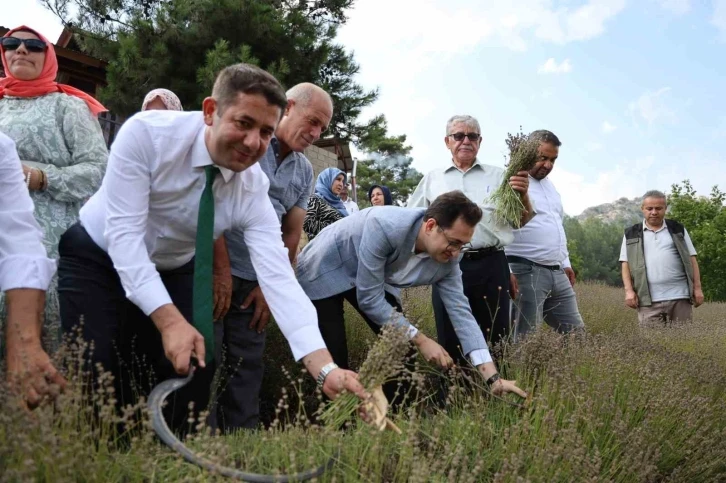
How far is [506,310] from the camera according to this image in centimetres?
455

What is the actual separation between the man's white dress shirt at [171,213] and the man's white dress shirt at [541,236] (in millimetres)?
2879

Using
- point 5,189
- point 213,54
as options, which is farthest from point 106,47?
point 5,189

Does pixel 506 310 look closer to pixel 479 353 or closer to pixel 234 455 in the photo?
pixel 479 353

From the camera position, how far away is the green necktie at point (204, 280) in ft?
8.19

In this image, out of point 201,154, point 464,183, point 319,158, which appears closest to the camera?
point 201,154

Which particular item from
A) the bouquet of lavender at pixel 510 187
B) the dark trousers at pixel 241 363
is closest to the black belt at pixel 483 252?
the bouquet of lavender at pixel 510 187

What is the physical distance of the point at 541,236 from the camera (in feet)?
17.3

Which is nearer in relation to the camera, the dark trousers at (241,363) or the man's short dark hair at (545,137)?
the dark trousers at (241,363)

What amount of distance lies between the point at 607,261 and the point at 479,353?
166ft

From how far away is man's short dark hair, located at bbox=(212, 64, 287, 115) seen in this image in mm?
2459

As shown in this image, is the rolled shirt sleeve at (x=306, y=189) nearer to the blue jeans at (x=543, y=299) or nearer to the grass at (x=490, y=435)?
the grass at (x=490, y=435)

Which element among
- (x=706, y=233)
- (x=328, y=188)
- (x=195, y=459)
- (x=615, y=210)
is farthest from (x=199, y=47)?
(x=615, y=210)

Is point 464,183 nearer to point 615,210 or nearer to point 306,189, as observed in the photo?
point 306,189

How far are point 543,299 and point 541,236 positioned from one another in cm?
48
